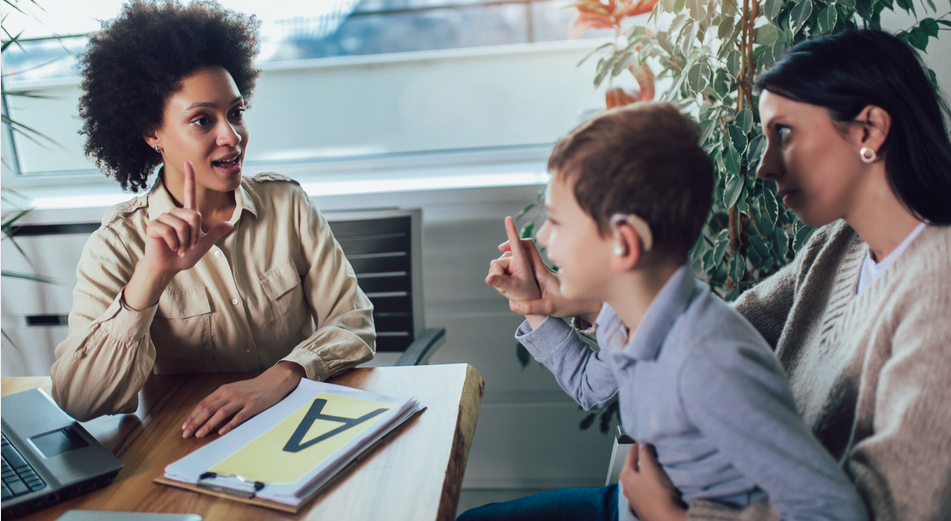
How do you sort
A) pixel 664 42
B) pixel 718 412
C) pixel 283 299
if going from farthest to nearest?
pixel 664 42 < pixel 283 299 < pixel 718 412

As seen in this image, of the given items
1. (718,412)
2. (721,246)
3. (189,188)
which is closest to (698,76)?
(721,246)

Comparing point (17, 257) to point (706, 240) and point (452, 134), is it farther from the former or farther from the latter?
point (706, 240)

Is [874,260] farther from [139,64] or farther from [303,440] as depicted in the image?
[139,64]

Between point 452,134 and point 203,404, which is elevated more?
point 452,134

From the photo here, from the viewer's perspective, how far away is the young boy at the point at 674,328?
2.05ft

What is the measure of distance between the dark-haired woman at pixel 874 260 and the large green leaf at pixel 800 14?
509mm

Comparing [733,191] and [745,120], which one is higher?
[745,120]

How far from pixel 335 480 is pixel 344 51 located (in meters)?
1.96

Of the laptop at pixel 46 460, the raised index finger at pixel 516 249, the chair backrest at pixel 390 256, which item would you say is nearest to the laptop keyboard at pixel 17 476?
the laptop at pixel 46 460

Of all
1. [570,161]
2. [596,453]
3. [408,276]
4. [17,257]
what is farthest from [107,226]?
[596,453]

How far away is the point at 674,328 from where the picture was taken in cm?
69

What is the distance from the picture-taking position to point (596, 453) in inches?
87.5

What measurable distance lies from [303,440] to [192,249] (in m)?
0.44

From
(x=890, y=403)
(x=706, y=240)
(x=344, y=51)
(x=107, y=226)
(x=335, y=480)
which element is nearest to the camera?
(x=890, y=403)
